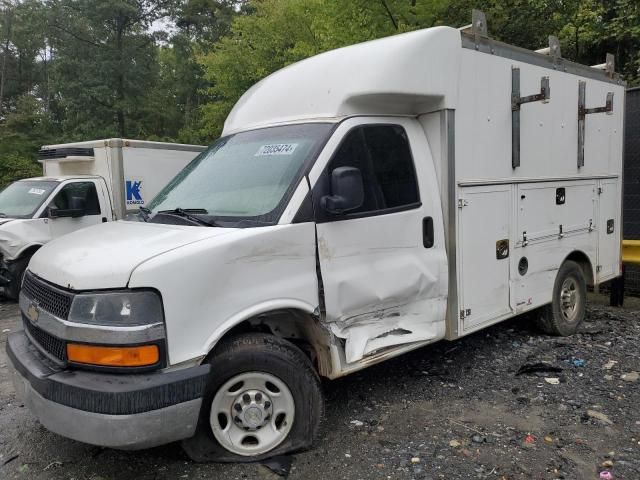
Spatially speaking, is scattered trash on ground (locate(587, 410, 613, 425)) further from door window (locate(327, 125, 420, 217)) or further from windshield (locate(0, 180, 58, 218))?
windshield (locate(0, 180, 58, 218))

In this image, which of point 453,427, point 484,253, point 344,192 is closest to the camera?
point 344,192

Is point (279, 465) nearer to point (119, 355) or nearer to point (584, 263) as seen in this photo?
point (119, 355)

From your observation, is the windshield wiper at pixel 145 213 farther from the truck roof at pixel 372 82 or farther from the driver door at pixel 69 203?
the driver door at pixel 69 203

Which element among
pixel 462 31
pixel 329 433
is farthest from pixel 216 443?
pixel 462 31

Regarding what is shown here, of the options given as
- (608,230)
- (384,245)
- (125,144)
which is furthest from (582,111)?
(125,144)

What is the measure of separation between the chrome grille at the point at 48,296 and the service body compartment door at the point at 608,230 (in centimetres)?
561

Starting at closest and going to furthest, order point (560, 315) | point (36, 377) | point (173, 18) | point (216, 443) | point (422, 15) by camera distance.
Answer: point (36, 377), point (216, 443), point (560, 315), point (422, 15), point (173, 18)

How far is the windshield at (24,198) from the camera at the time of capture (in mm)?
8812

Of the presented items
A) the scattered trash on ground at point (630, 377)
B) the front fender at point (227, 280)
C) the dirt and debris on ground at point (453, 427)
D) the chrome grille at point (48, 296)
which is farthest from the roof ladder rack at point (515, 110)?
the chrome grille at point (48, 296)

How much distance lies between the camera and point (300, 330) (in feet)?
12.7

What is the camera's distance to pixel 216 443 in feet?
11.0

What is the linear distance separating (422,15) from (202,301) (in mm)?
10317

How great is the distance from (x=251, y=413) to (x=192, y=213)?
1347 millimetres

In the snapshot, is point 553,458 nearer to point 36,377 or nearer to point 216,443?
point 216,443
